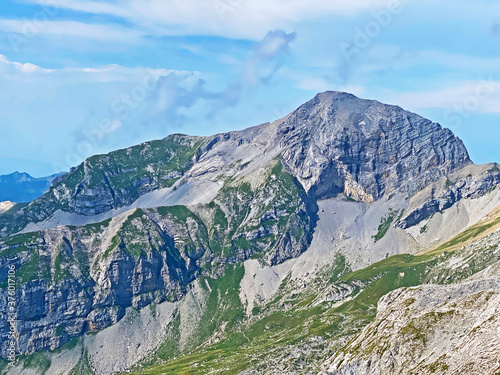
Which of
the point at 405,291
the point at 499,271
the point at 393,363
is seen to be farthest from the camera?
the point at 499,271

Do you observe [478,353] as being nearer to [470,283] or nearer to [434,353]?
[434,353]

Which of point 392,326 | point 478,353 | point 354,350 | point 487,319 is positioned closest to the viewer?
point 478,353

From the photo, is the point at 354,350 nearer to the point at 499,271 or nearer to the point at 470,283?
the point at 470,283

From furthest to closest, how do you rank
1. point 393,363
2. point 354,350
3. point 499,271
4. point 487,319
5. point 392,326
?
point 499,271 → point 354,350 → point 392,326 → point 393,363 → point 487,319

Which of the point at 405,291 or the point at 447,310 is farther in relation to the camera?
the point at 405,291

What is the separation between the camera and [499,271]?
554 feet

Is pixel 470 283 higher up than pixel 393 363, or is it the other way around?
pixel 470 283

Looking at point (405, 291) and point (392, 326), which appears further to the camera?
point (405, 291)

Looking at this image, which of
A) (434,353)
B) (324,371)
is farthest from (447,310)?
(324,371)

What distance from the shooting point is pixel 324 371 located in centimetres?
15450

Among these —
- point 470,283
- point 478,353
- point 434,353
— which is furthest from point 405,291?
point 478,353

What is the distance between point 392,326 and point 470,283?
2199 cm

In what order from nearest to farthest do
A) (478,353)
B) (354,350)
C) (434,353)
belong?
1. (478,353)
2. (434,353)
3. (354,350)

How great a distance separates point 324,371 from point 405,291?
102 feet
